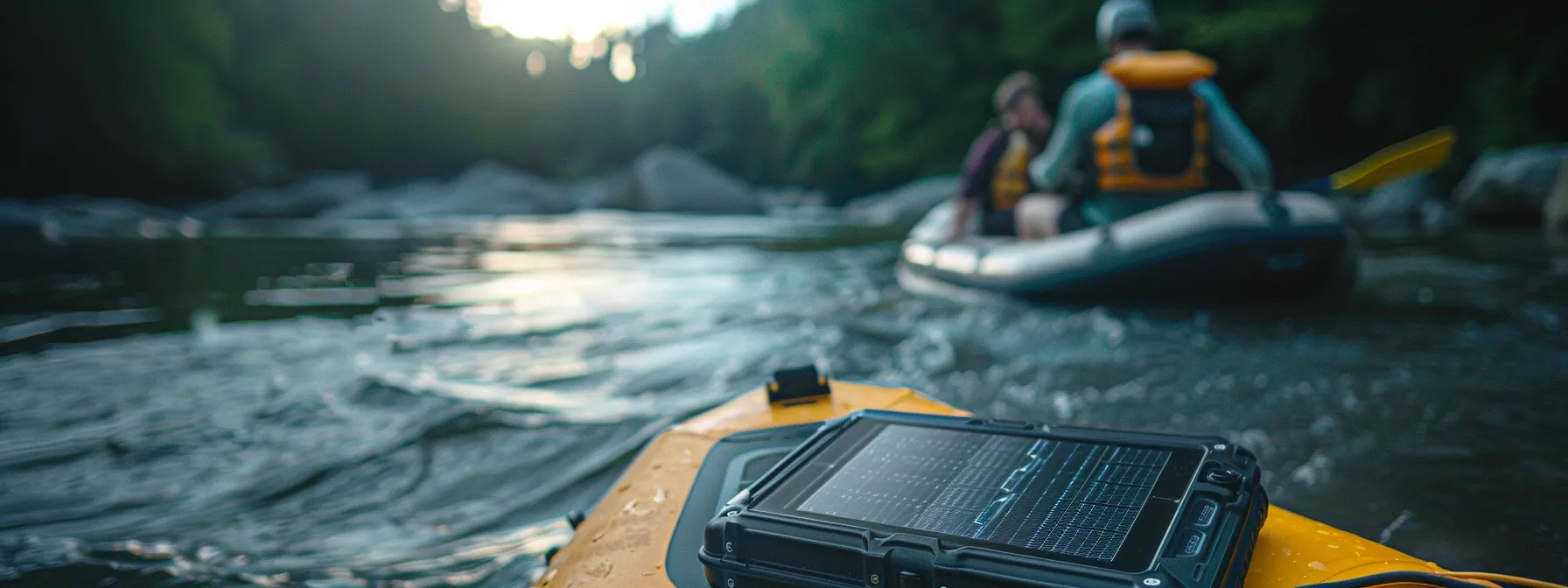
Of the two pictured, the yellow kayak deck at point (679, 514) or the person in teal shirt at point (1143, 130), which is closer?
the yellow kayak deck at point (679, 514)

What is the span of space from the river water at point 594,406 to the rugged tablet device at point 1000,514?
827 mm

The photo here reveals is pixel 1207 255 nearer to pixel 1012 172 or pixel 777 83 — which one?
pixel 1012 172

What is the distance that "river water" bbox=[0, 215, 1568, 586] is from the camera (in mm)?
1908

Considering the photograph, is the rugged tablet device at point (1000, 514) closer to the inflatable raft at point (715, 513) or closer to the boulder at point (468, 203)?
the inflatable raft at point (715, 513)

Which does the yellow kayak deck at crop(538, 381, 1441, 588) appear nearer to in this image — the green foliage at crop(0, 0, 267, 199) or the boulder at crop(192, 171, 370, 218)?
the boulder at crop(192, 171, 370, 218)

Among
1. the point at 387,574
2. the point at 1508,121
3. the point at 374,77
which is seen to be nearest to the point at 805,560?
the point at 387,574

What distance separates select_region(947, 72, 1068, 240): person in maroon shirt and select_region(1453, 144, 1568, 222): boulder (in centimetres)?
708

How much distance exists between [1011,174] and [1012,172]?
16mm

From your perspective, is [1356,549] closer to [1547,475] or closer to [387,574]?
[1547,475]

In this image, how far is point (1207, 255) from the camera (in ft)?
12.5

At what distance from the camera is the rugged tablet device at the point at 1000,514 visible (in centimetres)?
92

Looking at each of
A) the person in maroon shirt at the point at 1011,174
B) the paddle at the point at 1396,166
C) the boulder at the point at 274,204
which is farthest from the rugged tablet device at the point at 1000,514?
the boulder at the point at 274,204

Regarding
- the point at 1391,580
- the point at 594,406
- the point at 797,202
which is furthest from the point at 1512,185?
the point at 797,202

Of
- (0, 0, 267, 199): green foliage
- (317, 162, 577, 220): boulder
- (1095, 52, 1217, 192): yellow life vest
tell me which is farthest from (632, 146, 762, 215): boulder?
(1095, 52, 1217, 192): yellow life vest
